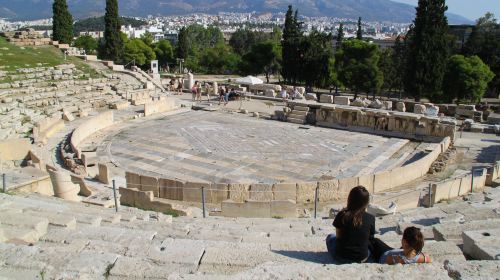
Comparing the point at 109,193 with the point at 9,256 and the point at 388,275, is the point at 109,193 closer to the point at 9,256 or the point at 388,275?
the point at 9,256

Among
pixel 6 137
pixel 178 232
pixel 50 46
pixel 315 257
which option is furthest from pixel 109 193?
pixel 50 46

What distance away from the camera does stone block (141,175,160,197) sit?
14.0 meters

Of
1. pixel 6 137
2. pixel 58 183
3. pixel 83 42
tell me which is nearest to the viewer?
pixel 58 183

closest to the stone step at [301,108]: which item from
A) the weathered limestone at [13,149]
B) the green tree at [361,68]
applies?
the green tree at [361,68]

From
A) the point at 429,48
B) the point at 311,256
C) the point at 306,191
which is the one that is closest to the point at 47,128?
the point at 306,191

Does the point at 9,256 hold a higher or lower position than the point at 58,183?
higher

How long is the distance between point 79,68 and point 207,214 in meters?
26.5

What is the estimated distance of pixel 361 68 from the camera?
4206cm

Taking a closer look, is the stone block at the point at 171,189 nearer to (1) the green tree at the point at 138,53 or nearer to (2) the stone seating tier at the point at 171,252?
(2) the stone seating tier at the point at 171,252

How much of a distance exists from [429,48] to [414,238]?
112ft

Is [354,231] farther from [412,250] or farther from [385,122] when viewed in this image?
[385,122]

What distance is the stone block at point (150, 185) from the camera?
553 inches

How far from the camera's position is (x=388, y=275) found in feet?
15.3

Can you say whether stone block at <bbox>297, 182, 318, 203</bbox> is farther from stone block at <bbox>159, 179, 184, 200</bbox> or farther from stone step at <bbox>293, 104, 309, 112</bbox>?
stone step at <bbox>293, 104, 309, 112</bbox>
